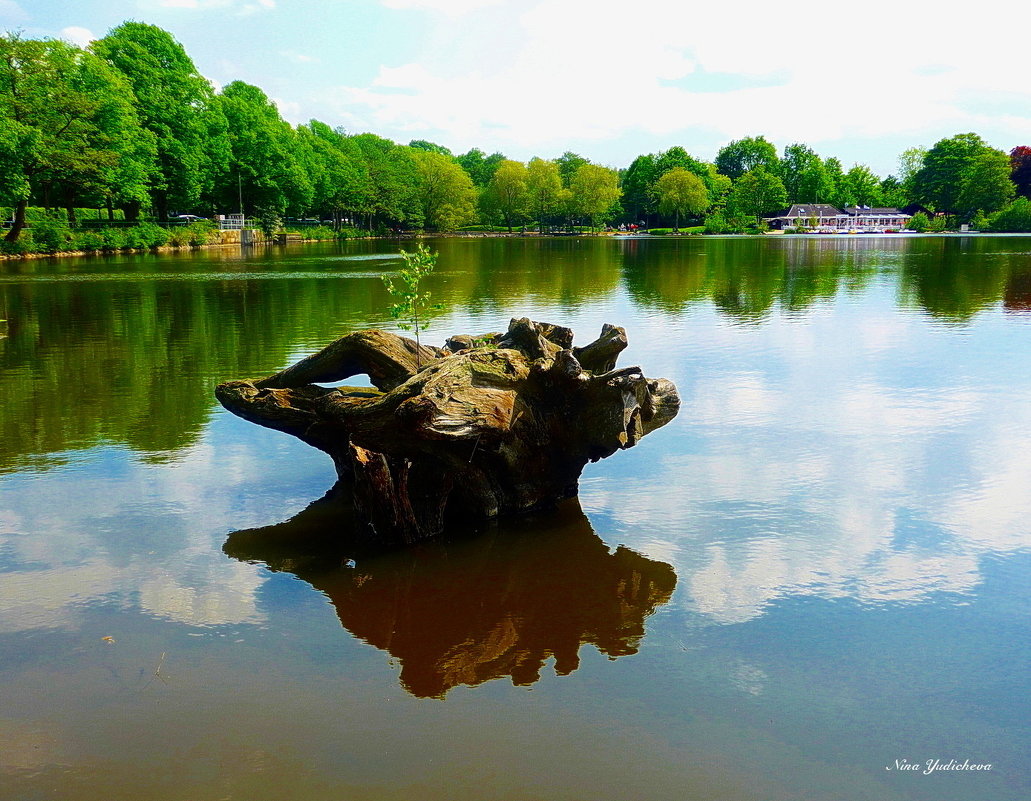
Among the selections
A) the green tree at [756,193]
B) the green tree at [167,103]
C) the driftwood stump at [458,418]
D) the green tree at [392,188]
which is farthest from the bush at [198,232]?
the green tree at [756,193]

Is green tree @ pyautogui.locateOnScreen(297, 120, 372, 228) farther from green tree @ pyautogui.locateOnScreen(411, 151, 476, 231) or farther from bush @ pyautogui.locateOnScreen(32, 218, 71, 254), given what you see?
bush @ pyautogui.locateOnScreen(32, 218, 71, 254)

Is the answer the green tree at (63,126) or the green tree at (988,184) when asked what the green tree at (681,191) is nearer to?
the green tree at (988,184)

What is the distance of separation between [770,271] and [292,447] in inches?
1524

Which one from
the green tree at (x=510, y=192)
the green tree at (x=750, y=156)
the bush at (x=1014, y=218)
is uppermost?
the green tree at (x=750, y=156)

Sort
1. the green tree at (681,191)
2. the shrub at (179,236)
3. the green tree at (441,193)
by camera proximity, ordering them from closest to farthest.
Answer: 1. the shrub at (179,236)
2. the green tree at (441,193)
3. the green tree at (681,191)

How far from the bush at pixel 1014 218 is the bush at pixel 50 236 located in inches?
4748

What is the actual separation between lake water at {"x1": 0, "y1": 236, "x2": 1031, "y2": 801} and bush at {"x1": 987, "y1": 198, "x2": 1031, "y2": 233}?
12598 cm

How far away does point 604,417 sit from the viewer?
8359 millimetres

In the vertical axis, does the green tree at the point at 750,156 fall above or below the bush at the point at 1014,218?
above

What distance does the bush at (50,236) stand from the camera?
52.9 meters

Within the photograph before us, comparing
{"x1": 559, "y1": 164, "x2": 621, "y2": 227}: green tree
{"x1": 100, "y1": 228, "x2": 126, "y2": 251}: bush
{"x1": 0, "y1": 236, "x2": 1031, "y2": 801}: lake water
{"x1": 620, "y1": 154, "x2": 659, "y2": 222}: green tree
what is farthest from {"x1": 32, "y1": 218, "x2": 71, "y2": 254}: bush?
{"x1": 620, "y1": 154, "x2": 659, "y2": 222}: green tree

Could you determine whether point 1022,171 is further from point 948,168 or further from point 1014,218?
point 1014,218

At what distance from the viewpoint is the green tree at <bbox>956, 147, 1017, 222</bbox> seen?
127m

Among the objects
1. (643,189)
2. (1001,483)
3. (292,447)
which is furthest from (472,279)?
(643,189)
